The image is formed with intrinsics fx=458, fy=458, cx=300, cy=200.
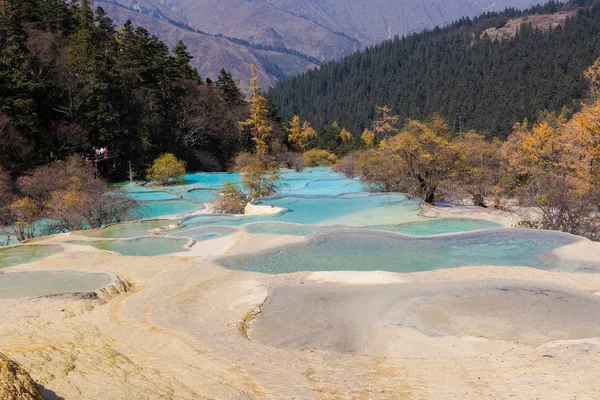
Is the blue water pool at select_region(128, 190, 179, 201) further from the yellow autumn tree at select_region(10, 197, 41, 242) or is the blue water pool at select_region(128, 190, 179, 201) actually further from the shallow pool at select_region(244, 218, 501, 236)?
the shallow pool at select_region(244, 218, 501, 236)

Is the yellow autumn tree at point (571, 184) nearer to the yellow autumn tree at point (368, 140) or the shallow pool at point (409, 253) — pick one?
the shallow pool at point (409, 253)

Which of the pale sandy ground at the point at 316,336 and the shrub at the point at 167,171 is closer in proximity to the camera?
the pale sandy ground at the point at 316,336

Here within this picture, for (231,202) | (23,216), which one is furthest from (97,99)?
(23,216)

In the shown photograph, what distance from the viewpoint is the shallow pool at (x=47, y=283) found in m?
8.88

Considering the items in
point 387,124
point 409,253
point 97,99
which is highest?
point 97,99

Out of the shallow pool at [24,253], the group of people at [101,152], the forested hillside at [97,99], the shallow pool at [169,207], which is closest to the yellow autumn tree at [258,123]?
the forested hillside at [97,99]

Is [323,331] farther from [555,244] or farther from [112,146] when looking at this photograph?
[112,146]

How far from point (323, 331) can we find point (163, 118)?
3150cm

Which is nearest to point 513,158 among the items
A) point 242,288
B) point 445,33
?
point 242,288

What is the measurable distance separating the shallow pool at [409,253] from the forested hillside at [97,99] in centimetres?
1409

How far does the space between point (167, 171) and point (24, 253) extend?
15900 mm

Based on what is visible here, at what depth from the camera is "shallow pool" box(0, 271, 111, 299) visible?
8.88 m

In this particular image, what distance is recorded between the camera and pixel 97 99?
28.0 m

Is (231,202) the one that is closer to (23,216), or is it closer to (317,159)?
(23,216)
